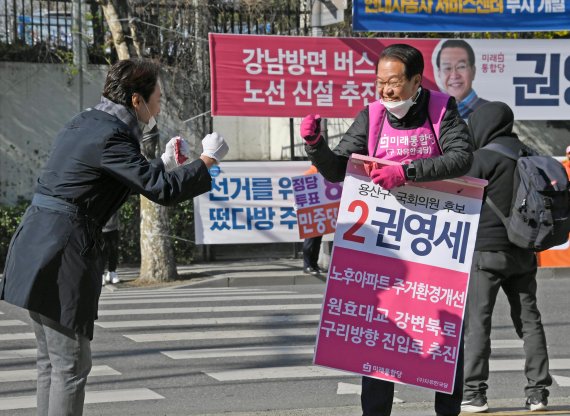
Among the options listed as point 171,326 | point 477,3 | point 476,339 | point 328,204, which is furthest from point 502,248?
point 477,3

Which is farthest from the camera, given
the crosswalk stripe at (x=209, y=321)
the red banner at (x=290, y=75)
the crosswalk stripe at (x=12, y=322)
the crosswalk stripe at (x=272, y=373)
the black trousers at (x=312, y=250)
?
the black trousers at (x=312, y=250)

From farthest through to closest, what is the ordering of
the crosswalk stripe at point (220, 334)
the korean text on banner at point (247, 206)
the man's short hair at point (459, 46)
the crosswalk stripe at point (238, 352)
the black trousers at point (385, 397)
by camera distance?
the korean text on banner at point (247, 206)
the man's short hair at point (459, 46)
the crosswalk stripe at point (220, 334)
the crosswalk stripe at point (238, 352)
the black trousers at point (385, 397)

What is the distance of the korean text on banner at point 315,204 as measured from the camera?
47.1ft

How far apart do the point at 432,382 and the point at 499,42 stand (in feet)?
38.0

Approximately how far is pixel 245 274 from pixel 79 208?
1083cm

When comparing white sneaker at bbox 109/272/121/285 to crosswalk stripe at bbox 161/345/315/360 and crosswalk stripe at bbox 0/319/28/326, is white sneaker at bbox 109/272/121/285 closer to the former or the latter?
crosswalk stripe at bbox 0/319/28/326

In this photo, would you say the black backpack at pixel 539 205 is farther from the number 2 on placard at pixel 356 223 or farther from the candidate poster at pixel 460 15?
the candidate poster at pixel 460 15

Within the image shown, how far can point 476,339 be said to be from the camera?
242 inches

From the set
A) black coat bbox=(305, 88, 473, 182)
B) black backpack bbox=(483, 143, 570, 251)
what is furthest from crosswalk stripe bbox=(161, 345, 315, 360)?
black coat bbox=(305, 88, 473, 182)

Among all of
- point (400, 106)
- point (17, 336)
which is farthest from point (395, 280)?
point (17, 336)

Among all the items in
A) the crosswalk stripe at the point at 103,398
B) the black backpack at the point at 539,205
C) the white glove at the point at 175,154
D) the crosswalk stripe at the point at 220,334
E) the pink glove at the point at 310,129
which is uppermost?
the pink glove at the point at 310,129

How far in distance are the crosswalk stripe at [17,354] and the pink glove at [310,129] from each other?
4.77 metres

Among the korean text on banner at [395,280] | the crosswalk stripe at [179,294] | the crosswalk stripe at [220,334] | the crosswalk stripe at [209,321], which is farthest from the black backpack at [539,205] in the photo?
the crosswalk stripe at [179,294]

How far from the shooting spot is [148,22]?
16750 mm
